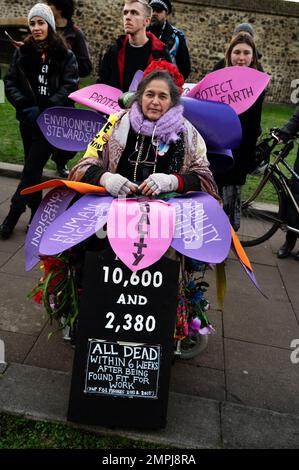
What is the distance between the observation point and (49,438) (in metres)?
2.11

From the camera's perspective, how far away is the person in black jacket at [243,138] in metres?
3.61

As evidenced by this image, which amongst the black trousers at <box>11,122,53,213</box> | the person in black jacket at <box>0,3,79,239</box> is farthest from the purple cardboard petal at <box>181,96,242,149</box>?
the black trousers at <box>11,122,53,213</box>

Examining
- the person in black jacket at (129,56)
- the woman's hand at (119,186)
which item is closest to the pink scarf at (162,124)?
the woman's hand at (119,186)

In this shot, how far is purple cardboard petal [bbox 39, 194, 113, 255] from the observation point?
2049mm

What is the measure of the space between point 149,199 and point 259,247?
2882 millimetres

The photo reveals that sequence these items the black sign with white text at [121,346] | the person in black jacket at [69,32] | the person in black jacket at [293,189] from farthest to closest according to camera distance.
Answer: the person in black jacket at [69,32] < the person in black jacket at [293,189] < the black sign with white text at [121,346]

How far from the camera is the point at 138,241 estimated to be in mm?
2021

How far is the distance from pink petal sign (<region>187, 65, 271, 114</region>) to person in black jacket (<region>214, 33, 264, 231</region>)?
105 centimetres

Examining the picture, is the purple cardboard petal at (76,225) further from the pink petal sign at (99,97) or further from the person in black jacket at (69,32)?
the person in black jacket at (69,32)

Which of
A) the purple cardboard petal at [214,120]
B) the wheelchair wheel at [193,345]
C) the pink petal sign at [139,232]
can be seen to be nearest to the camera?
the pink petal sign at [139,232]

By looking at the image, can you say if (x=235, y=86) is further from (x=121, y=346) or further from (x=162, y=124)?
(x=121, y=346)

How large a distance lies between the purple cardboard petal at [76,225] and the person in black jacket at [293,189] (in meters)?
2.56

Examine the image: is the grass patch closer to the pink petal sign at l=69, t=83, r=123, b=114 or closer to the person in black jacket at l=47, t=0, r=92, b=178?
the pink petal sign at l=69, t=83, r=123, b=114

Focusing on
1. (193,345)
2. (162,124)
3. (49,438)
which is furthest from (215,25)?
(49,438)
